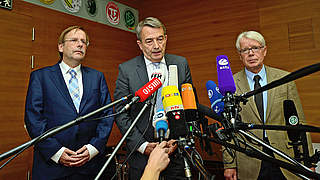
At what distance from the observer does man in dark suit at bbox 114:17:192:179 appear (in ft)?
5.48

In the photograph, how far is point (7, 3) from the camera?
277 centimetres

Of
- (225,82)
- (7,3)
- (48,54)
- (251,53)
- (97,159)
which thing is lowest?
(97,159)

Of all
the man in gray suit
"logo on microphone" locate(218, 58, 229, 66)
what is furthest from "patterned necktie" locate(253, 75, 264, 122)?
"logo on microphone" locate(218, 58, 229, 66)

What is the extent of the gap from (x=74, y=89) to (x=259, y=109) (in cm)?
155

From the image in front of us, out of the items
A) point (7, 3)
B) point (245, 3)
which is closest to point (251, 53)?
point (245, 3)

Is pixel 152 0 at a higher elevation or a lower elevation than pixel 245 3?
higher

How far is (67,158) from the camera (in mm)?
1693

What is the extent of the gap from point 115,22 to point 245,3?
2.24 m

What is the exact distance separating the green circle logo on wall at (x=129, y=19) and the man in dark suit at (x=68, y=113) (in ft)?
8.11

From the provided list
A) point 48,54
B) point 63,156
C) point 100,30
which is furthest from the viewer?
point 100,30

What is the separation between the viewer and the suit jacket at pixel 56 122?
172 centimetres

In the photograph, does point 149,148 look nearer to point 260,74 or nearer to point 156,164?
point 156,164

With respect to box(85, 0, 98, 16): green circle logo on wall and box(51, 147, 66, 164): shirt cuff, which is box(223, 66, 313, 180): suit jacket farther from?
box(85, 0, 98, 16): green circle logo on wall

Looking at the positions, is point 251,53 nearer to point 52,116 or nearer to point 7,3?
point 52,116
